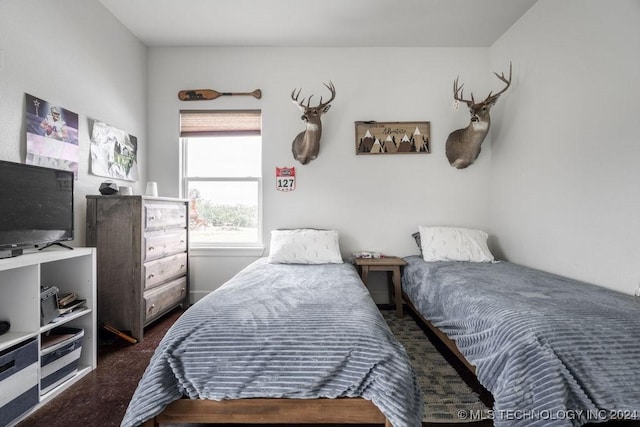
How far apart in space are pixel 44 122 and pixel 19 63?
0.37m

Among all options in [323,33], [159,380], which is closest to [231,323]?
[159,380]

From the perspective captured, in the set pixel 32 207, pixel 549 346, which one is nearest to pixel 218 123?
pixel 32 207

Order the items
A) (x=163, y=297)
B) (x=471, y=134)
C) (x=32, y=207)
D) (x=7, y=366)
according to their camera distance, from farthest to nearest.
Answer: (x=471, y=134), (x=163, y=297), (x=32, y=207), (x=7, y=366)

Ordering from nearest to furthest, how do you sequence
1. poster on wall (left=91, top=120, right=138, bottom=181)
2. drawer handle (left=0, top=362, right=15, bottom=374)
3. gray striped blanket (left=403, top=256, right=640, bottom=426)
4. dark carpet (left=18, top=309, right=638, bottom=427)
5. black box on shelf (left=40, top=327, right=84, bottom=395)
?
gray striped blanket (left=403, top=256, right=640, bottom=426) < drawer handle (left=0, top=362, right=15, bottom=374) < dark carpet (left=18, top=309, right=638, bottom=427) < black box on shelf (left=40, top=327, right=84, bottom=395) < poster on wall (left=91, top=120, right=138, bottom=181)

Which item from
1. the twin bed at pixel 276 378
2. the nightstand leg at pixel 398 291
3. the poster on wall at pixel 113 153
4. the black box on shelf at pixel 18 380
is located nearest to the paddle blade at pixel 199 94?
the poster on wall at pixel 113 153

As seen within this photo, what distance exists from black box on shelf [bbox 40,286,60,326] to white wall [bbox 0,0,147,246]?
69cm

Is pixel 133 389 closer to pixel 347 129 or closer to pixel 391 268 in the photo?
pixel 391 268

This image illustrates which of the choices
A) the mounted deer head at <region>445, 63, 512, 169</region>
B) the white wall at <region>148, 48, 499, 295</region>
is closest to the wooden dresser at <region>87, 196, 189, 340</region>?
the white wall at <region>148, 48, 499, 295</region>

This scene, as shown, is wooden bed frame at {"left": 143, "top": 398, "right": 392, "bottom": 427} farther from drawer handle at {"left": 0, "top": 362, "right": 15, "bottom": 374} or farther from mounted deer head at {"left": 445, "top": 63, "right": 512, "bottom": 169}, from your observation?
mounted deer head at {"left": 445, "top": 63, "right": 512, "bottom": 169}

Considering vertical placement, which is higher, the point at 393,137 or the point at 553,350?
the point at 393,137

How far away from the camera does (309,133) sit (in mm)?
2732

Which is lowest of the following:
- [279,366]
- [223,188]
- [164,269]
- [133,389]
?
[133,389]

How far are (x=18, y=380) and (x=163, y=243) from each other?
1230 millimetres

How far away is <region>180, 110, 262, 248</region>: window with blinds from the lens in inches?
120
